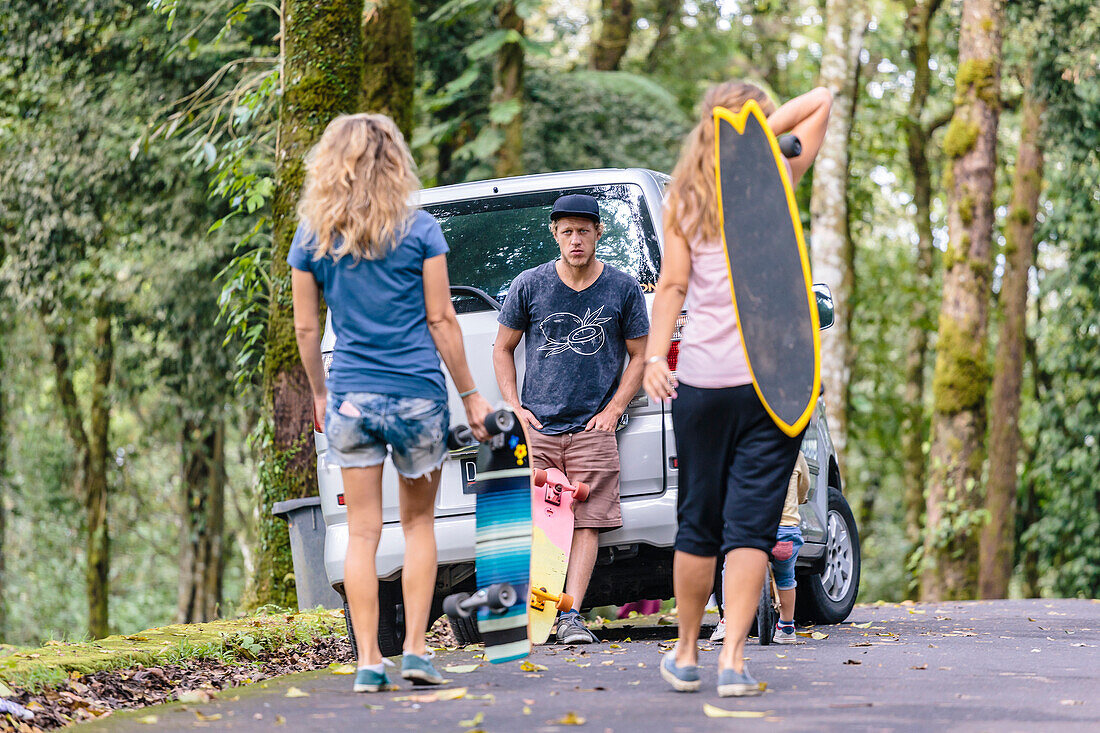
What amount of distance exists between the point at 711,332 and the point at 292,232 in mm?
4831

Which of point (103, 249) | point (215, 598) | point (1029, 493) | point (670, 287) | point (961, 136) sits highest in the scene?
point (961, 136)

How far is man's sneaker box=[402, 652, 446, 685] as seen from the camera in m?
4.71

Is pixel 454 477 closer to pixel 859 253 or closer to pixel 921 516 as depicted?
pixel 921 516

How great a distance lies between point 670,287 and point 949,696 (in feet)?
5.68

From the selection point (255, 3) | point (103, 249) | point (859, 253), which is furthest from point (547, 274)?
point (859, 253)

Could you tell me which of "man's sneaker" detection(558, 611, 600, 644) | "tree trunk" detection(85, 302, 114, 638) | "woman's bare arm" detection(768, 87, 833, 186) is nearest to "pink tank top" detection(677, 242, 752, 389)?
"woman's bare arm" detection(768, 87, 833, 186)

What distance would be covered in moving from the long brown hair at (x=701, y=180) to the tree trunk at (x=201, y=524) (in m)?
14.6

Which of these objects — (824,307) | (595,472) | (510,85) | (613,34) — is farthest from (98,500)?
(824,307)

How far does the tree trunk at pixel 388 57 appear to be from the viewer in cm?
1147

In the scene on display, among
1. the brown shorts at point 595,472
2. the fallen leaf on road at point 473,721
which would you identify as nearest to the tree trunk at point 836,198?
the brown shorts at point 595,472

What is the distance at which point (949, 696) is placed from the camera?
456cm

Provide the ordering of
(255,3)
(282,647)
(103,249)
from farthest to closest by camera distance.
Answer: (103,249) < (255,3) < (282,647)

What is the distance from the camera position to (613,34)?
2133cm

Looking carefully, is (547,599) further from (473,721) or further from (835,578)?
(835,578)
